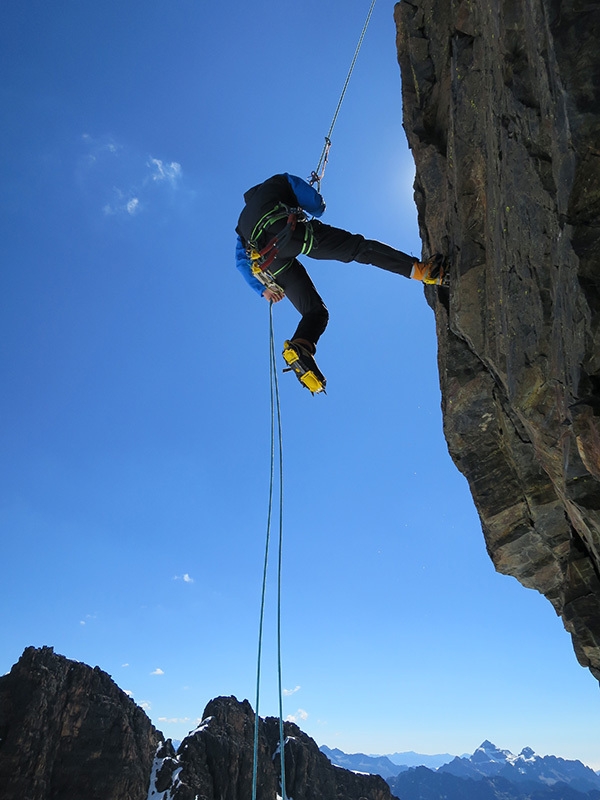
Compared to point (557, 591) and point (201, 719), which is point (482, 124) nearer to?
point (557, 591)

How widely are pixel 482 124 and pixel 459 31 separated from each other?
1.59 m

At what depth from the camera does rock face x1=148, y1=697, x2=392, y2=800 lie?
6488 centimetres

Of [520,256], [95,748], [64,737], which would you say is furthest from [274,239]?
[95,748]

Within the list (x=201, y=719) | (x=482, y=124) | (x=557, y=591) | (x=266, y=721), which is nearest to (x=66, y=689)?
(x=201, y=719)

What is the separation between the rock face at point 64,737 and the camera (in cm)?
5534

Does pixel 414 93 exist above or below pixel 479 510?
above

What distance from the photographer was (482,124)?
610cm

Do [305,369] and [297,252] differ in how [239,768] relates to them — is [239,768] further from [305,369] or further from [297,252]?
[297,252]

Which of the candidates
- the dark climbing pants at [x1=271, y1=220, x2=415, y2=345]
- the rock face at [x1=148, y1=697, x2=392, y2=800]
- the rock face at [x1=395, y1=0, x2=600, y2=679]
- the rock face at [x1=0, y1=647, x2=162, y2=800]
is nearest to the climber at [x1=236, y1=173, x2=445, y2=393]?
the dark climbing pants at [x1=271, y1=220, x2=415, y2=345]

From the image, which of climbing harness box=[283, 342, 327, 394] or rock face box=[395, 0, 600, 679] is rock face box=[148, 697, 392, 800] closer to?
rock face box=[395, 0, 600, 679]

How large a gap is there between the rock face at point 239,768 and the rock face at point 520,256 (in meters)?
71.5

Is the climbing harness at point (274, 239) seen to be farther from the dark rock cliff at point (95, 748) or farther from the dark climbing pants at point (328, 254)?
the dark rock cliff at point (95, 748)

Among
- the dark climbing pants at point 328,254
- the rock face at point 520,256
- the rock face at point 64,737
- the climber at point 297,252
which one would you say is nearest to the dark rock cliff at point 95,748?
the rock face at point 64,737

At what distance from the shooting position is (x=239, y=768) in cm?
7000
